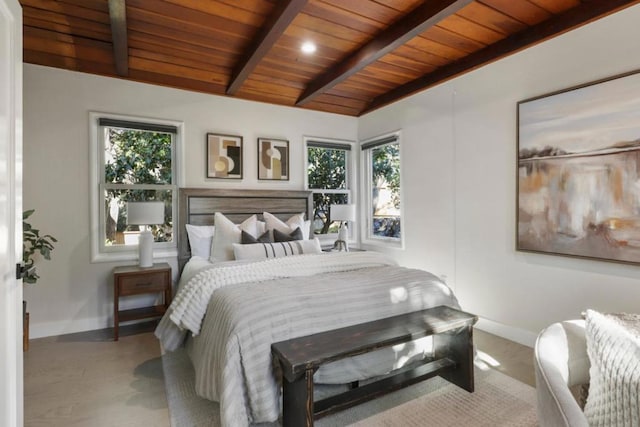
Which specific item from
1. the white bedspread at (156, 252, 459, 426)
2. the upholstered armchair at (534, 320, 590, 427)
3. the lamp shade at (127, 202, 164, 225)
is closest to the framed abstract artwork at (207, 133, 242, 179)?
the lamp shade at (127, 202, 164, 225)

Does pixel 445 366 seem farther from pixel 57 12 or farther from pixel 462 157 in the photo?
pixel 57 12

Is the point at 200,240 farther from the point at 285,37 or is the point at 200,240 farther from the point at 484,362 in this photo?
the point at 484,362

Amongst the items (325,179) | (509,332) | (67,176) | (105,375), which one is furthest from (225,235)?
(509,332)

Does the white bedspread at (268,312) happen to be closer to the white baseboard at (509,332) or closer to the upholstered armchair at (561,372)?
the white baseboard at (509,332)

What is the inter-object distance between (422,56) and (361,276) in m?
2.33

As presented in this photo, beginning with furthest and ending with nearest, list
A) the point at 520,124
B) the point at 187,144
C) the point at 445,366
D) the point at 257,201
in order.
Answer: the point at 257,201, the point at 187,144, the point at 520,124, the point at 445,366

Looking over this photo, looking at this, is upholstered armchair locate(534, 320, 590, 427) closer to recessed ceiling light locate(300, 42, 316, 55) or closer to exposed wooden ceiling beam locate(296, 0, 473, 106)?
exposed wooden ceiling beam locate(296, 0, 473, 106)

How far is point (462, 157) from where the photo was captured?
3.44 m

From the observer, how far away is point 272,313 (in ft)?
6.16

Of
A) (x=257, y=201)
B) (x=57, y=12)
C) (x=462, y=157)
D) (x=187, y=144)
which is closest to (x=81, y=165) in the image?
(x=187, y=144)

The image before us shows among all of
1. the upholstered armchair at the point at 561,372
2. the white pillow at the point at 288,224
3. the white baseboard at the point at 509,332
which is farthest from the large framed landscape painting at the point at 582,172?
the white pillow at the point at 288,224

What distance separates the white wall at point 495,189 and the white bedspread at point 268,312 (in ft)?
3.10

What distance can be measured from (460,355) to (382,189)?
9.24 feet

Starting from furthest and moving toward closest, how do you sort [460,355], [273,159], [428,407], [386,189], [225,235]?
[386,189], [273,159], [225,235], [460,355], [428,407]
